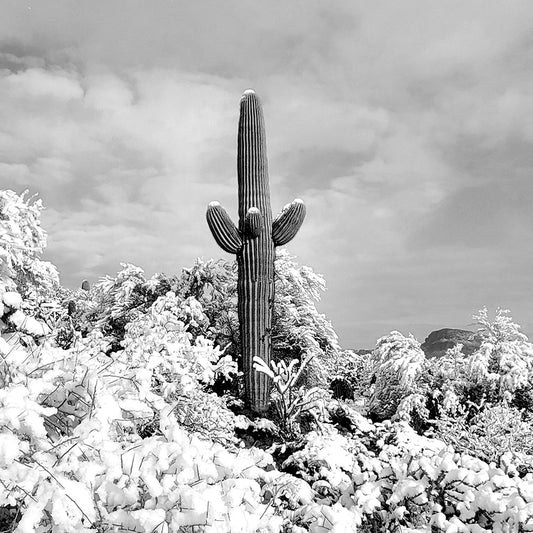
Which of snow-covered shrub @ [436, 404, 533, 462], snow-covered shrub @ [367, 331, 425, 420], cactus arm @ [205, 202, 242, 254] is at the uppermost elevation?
cactus arm @ [205, 202, 242, 254]

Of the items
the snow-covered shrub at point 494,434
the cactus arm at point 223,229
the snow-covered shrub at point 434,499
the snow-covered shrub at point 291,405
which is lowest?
the snow-covered shrub at point 434,499

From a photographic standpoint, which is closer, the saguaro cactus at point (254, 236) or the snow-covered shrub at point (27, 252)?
the snow-covered shrub at point (27, 252)

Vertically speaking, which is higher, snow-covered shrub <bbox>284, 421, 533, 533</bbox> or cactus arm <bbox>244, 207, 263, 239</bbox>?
cactus arm <bbox>244, 207, 263, 239</bbox>

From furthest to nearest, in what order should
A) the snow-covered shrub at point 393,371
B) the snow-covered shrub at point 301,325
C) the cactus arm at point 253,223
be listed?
the snow-covered shrub at point 301,325, the snow-covered shrub at point 393,371, the cactus arm at point 253,223

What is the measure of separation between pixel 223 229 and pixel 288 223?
1.56 m

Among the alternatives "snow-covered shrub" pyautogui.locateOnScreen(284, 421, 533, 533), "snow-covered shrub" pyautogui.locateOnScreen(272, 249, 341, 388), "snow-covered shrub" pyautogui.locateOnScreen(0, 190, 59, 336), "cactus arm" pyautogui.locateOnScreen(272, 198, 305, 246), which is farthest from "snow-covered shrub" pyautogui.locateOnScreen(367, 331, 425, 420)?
"snow-covered shrub" pyautogui.locateOnScreen(284, 421, 533, 533)

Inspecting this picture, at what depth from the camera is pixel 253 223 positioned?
1157 cm

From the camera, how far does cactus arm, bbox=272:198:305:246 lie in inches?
480

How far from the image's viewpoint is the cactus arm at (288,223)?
12188mm

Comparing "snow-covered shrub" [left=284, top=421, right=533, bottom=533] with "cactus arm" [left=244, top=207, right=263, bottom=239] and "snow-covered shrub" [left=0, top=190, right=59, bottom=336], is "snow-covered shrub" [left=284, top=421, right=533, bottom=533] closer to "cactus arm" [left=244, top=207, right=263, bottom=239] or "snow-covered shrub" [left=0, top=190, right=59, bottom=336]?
"snow-covered shrub" [left=0, top=190, right=59, bottom=336]

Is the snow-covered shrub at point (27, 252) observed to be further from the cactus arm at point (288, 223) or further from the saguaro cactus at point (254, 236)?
the cactus arm at point (288, 223)

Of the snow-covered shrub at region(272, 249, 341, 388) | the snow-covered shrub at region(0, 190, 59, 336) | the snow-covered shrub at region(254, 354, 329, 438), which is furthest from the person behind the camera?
the snow-covered shrub at region(272, 249, 341, 388)

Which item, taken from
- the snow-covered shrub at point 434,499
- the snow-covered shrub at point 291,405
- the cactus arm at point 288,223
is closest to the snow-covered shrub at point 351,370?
the cactus arm at point 288,223

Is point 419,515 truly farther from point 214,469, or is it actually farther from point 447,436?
point 447,436
